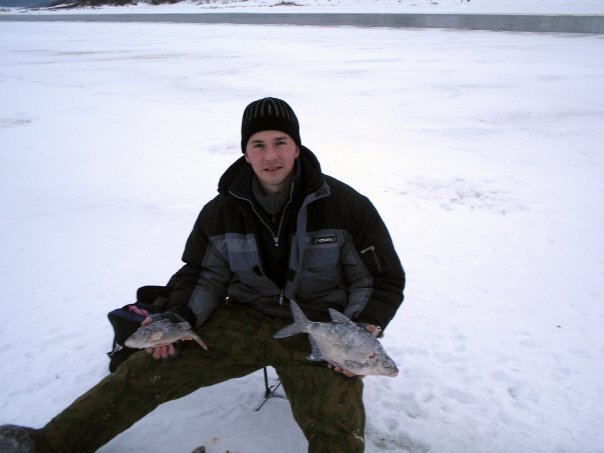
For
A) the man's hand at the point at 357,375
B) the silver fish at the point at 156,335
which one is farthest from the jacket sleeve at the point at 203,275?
the man's hand at the point at 357,375

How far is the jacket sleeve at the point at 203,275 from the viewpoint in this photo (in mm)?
2475

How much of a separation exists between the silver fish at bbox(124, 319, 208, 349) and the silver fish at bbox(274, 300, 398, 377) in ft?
1.59

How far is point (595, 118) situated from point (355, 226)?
7955mm

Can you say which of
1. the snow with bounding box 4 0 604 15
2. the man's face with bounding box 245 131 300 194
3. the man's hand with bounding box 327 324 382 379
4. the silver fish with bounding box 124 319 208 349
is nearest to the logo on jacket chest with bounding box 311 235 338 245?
the man's face with bounding box 245 131 300 194

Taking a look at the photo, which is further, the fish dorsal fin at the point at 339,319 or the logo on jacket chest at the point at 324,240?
the logo on jacket chest at the point at 324,240

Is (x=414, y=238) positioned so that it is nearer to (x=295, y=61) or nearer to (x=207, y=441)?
(x=207, y=441)

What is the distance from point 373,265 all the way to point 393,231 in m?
2.54

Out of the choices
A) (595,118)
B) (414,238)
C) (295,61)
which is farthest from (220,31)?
(414,238)

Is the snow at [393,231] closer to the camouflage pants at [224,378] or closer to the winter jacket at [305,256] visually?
the camouflage pants at [224,378]

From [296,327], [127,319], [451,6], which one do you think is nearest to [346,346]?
[296,327]

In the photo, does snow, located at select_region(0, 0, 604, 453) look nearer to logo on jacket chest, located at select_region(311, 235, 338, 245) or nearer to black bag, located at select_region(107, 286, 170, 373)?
black bag, located at select_region(107, 286, 170, 373)

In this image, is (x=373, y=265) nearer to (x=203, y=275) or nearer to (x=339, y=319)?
(x=339, y=319)

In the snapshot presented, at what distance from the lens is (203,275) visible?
2.55 metres

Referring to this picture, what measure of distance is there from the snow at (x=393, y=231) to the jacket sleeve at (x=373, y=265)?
74 cm
